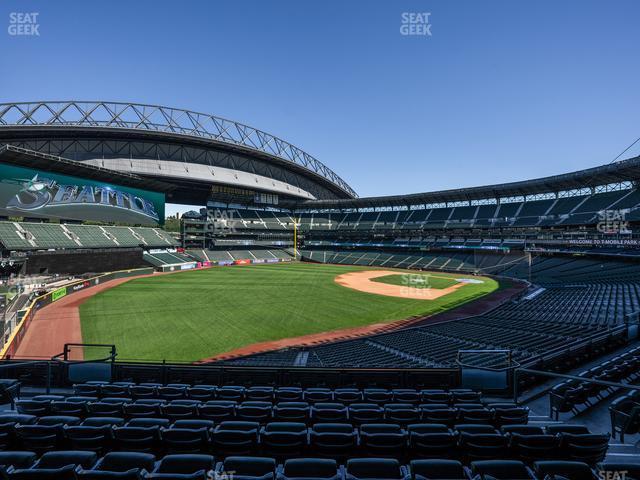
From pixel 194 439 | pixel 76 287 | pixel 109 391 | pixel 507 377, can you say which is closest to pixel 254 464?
pixel 194 439

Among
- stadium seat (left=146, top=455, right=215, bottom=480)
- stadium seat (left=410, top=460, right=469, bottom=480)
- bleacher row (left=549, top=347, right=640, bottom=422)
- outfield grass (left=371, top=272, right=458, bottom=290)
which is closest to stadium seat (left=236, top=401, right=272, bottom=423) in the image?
stadium seat (left=146, top=455, right=215, bottom=480)

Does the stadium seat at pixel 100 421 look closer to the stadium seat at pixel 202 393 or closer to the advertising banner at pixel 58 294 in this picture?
the stadium seat at pixel 202 393

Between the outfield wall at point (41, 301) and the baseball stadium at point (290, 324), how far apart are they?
0.31 m

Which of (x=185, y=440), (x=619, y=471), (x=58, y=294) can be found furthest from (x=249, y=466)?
(x=58, y=294)

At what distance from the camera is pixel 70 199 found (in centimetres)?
5347

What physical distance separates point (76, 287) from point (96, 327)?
1908 cm

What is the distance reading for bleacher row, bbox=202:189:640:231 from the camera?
5216 centimetres

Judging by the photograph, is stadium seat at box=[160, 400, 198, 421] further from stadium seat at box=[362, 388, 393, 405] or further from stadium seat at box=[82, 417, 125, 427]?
stadium seat at box=[362, 388, 393, 405]

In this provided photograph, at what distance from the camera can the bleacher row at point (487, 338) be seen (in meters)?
14.4

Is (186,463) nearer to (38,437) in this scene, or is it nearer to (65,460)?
(65,460)

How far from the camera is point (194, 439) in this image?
509 cm

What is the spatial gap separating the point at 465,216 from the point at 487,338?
2569 inches

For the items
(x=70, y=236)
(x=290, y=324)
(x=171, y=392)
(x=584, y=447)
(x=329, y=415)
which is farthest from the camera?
(x=70, y=236)

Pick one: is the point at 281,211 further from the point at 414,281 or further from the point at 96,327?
the point at 96,327
